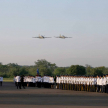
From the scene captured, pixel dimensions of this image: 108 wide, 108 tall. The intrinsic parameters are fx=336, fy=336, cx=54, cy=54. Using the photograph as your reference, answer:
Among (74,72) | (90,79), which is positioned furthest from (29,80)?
(74,72)

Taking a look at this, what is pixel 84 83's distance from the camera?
104 feet

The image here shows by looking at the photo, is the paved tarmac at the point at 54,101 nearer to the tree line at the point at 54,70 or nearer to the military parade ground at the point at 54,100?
the military parade ground at the point at 54,100

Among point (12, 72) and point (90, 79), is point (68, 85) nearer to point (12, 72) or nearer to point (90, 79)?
point (90, 79)

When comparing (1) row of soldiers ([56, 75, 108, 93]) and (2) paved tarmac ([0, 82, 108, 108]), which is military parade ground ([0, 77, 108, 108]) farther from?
(1) row of soldiers ([56, 75, 108, 93])

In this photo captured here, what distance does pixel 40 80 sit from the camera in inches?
1598

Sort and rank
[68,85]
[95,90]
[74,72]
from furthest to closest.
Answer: [74,72] → [68,85] → [95,90]

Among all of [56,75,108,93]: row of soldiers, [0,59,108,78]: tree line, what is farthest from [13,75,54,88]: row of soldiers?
[0,59,108,78]: tree line

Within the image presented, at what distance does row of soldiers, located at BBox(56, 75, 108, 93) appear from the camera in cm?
2783

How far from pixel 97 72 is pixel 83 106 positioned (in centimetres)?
9181

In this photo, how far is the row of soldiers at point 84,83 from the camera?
91.3 feet

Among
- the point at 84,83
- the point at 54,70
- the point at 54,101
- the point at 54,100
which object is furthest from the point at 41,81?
the point at 54,70

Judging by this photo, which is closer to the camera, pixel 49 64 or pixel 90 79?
pixel 90 79

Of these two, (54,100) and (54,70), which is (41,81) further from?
(54,70)

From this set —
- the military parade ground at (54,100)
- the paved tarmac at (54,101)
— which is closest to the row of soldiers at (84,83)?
the military parade ground at (54,100)
